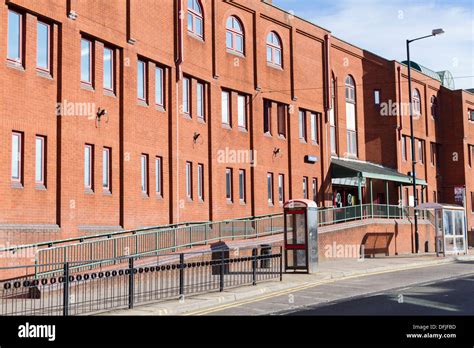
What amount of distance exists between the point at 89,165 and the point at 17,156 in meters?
3.42

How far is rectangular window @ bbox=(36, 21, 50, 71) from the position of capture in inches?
866

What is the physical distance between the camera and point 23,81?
21.1m

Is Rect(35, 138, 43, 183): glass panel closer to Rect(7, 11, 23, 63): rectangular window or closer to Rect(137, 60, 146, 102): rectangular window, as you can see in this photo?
Rect(7, 11, 23, 63): rectangular window

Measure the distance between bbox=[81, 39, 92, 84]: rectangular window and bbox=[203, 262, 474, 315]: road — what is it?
11196 mm

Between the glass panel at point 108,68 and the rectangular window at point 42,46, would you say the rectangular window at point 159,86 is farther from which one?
the rectangular window at point 42,46

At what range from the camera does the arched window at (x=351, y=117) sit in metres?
43.4

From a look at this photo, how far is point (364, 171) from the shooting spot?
126 ft

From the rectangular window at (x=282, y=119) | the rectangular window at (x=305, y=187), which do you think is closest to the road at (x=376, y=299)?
the rectangular window at (x=305, y=187)

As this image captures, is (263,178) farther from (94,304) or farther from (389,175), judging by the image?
(94,304)

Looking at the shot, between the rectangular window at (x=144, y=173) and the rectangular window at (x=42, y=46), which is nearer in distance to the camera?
the rectangular window at (x=42, y=46)

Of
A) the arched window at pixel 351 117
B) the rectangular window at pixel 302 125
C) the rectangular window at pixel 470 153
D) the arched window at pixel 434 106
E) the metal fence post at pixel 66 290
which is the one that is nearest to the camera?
the metal fence post at pixel 66 290

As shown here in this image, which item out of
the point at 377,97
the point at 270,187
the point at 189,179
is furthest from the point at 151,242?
the point at 377,97

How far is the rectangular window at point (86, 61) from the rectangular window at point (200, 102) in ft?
23.3

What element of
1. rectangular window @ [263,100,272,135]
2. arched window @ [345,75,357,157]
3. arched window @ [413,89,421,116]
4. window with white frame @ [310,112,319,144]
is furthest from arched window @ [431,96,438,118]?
rectangular window @ [263,100,272,135]
